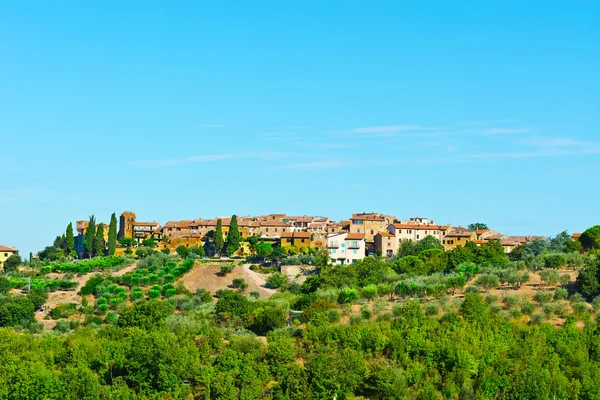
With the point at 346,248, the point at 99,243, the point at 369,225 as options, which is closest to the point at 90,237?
the point at 99,243

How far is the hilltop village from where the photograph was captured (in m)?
92.1

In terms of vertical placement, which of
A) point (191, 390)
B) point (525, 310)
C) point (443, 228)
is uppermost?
point (443, 228)

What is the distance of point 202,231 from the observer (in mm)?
106500

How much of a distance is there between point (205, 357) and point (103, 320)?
2312cm

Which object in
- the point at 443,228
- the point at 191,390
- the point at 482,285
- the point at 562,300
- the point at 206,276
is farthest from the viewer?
the point at 443,228

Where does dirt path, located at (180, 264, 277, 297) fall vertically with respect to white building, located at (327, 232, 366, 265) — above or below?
below

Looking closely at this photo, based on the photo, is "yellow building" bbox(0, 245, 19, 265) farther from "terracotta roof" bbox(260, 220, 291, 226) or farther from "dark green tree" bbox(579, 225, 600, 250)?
"dark green tree" bbox(579, 225, 600, 250)

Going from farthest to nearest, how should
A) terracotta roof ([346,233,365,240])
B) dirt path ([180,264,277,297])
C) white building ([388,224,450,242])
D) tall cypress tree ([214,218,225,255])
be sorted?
white building ([388,224,450,242])
tall cypress tree ([214,218,225,255])
terracotta roof ([346,233,365,240])
dirt path ([180,264,277,297])

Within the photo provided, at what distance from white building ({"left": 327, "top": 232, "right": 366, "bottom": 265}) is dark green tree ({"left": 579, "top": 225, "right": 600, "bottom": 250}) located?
2203 cm

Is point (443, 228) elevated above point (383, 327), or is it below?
above

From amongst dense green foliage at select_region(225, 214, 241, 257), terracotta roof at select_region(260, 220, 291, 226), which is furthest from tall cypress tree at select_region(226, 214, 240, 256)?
terracotta roof at select_region(260, 220, 291, 226)

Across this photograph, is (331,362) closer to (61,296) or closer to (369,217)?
(61,296)

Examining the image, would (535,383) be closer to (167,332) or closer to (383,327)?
(383,327)

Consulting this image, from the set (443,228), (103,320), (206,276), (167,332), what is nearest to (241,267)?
(206,276)
